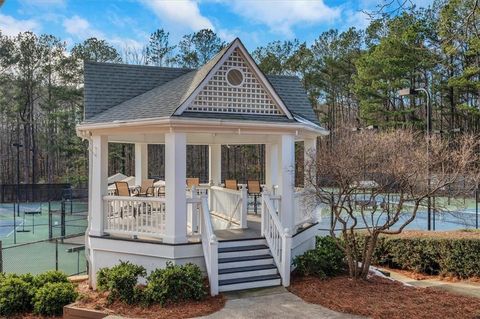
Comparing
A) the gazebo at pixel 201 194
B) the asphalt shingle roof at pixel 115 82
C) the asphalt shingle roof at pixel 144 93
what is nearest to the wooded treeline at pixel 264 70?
the asphalt shingle roof at pixel 144 93

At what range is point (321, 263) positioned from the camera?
29.5 ft

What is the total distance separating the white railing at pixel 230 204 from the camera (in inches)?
408

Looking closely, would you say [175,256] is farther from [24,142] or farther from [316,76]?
[24,142]

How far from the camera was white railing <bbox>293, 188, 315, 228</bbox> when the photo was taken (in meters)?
10.2

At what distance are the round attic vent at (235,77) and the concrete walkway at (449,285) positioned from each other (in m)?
6.32

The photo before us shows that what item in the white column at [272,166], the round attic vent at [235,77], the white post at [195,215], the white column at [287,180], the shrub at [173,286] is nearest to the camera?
the shrub at [173,286]

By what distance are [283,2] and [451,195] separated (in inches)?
235

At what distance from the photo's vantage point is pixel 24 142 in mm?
41094

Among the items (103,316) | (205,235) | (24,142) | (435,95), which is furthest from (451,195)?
(24,142)

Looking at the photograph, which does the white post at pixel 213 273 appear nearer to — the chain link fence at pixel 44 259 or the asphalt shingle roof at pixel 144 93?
the asphalt shingle roof at pixel 144 93

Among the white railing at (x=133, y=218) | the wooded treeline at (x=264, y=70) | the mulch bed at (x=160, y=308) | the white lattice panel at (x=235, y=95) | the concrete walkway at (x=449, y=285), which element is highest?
the wooded treeline at (x=264, y=70)

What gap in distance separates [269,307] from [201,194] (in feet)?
Answer: 10.7

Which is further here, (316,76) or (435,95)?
(316,76)

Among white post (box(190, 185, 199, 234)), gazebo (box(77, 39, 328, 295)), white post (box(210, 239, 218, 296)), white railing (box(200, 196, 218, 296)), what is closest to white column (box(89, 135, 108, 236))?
gazebo (box(77, 39, 328, 295))
